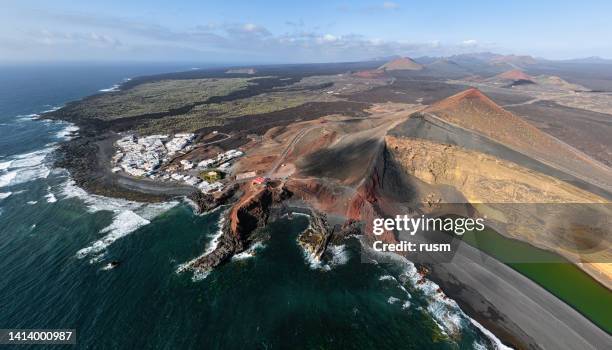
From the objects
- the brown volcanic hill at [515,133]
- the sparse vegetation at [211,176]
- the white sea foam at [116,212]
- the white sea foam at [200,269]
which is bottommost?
the white sea foam at [200,269]

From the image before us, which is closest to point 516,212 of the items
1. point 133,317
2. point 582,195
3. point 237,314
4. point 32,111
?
point 582,195

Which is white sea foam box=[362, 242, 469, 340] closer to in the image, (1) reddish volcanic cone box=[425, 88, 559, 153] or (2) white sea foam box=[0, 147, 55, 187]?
(1) reddish volcanic cone box=[425, 88, 559, 153]

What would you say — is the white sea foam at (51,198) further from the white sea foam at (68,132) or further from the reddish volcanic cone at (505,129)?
the reddish volcanic cone at (505,129)

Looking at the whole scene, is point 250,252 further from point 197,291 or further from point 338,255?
point 338,255

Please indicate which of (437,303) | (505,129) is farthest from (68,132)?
(505,129)

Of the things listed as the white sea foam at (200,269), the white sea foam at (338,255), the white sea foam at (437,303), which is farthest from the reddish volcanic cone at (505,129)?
the white sea foam at (200,269)

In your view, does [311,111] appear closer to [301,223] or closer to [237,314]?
[301,223]

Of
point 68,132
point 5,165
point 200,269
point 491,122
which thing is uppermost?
point 491,122
